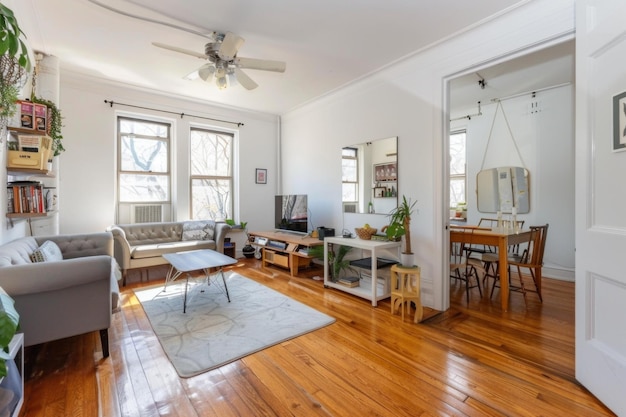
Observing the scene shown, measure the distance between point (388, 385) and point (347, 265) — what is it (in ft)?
6.56

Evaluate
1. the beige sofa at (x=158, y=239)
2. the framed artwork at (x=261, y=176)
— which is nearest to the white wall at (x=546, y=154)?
the framed artwork at (x=261, y=176)

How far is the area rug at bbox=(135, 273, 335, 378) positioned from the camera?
2.18 m

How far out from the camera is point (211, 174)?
215 inches

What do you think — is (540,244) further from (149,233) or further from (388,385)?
(149,233)

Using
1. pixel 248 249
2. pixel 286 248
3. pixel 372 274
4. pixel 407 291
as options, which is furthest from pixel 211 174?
pixel 407 291

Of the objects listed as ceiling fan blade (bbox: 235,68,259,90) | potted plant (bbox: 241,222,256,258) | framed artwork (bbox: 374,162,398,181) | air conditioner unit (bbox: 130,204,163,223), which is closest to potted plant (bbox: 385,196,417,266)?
framed artwork (bbox: 374,162,398,181)

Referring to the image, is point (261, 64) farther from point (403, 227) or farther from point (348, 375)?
point (348, 375)

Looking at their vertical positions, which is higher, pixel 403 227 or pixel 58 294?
pixel 403 227

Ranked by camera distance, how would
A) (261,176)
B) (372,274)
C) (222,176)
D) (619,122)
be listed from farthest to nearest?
1. (261,176)
2. (222,176)
3. (372,274)
4. (619,122)

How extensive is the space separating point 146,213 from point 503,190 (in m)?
5.71

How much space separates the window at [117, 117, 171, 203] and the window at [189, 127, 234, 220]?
45 centimetres

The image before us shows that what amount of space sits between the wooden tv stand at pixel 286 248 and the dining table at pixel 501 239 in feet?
5.88

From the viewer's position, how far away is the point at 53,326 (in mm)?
1906

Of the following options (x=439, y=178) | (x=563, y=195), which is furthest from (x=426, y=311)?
(x=563, y=195)
